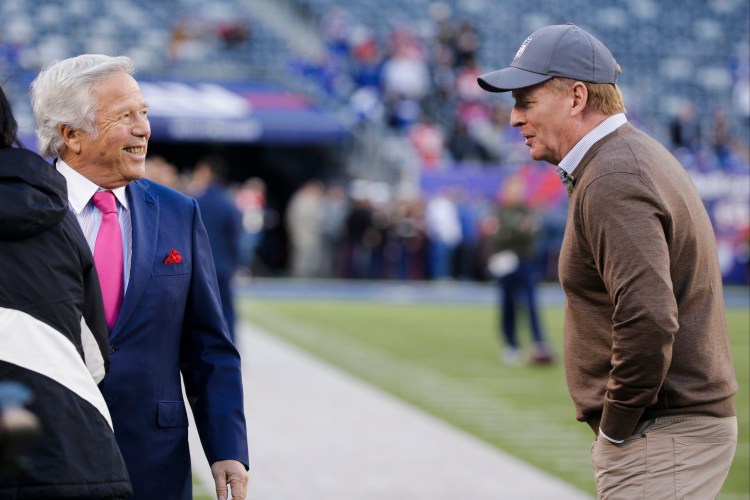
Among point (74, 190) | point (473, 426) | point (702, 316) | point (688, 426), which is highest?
point (74, 190)

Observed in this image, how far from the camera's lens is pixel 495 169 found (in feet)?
85.2

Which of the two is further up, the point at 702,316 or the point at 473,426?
the point at 702,316

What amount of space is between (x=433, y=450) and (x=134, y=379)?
5345 millimetres

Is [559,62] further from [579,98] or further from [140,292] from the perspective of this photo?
[140,292]

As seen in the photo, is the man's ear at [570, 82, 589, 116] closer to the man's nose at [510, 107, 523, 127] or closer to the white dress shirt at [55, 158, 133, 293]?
Answer: the man's nose at [510, 107, 523, 127]

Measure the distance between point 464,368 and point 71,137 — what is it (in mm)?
10139

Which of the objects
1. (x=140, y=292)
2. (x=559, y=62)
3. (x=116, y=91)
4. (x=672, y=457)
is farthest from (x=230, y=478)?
(x=559, y=62)

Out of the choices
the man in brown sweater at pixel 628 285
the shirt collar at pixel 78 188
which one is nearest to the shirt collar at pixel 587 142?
the man in brown sweater at pixel 628 285

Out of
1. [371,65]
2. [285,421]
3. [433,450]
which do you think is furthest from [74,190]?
[371,65]

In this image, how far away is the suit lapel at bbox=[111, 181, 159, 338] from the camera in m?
3.35

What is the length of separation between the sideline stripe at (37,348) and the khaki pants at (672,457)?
57.8 inches

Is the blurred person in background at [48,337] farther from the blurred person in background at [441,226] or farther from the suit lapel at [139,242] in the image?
the blurred person in background at [441,226]

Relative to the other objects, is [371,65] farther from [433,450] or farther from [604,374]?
[604,374]

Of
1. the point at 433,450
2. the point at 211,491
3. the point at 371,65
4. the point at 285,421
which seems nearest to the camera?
the point at 211,491
